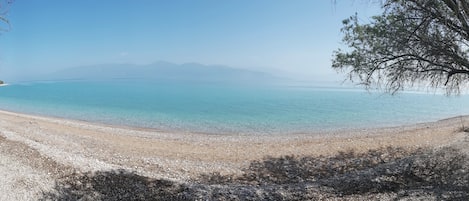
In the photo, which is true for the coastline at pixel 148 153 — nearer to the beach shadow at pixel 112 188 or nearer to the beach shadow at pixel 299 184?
the beach shadow at pixel 112 188

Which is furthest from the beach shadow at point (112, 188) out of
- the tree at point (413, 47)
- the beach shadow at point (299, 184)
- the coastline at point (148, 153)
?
the tree at point (413, 47)

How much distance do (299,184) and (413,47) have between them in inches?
225

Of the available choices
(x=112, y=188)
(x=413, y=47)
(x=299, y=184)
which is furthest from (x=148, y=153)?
(x=413, y=47)

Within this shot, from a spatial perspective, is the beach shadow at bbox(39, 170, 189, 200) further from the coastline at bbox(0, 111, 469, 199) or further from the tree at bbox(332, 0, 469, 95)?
the tree at bbox(332, 0, 469, 95)

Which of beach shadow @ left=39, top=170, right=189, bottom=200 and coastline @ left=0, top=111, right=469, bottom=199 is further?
coastline @ left=0, top=111, right=469, bottom=199

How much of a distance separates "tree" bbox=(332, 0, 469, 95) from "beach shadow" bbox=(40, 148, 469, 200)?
2981mm

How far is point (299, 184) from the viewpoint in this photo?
9.94m

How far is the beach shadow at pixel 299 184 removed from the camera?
8352 mm

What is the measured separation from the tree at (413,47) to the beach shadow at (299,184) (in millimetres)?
2981

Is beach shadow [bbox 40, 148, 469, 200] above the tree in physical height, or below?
below

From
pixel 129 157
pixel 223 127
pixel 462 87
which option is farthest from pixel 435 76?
pixel 223 127

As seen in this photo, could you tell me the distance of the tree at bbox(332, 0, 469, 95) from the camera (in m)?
8.30

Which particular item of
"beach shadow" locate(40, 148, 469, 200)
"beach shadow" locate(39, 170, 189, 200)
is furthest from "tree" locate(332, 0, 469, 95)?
"beach shadow" locate(39, 170, 189, 200)

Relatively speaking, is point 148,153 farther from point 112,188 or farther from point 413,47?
point 413,47
